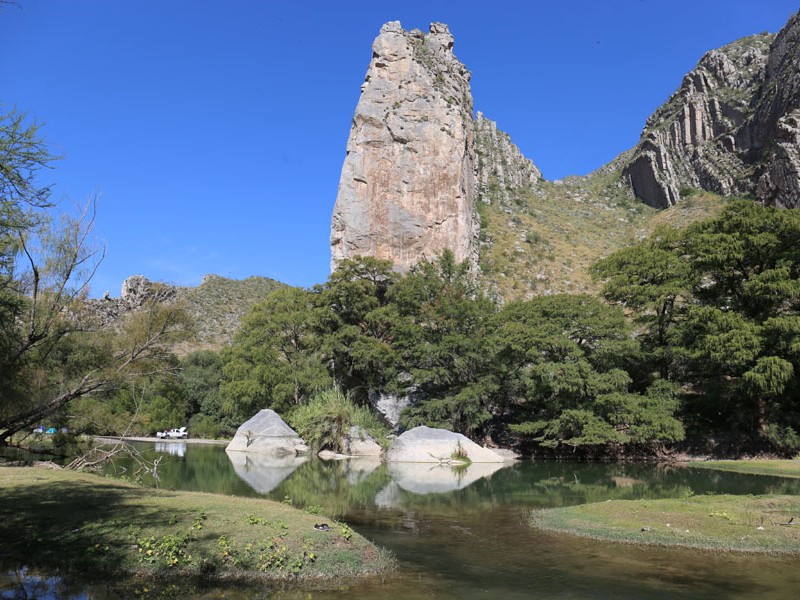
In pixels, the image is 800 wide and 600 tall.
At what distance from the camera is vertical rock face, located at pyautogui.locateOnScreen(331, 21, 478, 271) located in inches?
2516

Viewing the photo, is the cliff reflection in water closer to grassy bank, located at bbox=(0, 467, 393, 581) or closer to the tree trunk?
grassy bank, located at bbox=(0, 467, 393, 581)

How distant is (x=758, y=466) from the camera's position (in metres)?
28.9

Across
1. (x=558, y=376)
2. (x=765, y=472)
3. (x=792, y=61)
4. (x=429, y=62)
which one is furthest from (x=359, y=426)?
(x=792, y=61)

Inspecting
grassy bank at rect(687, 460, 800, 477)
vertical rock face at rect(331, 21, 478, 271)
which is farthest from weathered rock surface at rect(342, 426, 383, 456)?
vertical rock face at rect(331, 21, 478, 271)

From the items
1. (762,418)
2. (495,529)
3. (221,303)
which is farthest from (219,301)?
(495,529)

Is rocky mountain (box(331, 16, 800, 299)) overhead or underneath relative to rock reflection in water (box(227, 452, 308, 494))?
overhead

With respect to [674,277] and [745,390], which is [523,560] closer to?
[745,390]

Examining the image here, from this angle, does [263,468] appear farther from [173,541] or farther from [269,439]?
[173,541]

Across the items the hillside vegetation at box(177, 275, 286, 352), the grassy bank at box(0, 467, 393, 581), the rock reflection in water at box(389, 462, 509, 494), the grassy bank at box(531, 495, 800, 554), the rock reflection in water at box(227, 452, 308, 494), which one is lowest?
the rock reflection in water at box(389, 462, 509, 494)

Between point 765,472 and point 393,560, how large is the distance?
2429 centimetres

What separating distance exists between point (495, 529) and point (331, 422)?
989 inches

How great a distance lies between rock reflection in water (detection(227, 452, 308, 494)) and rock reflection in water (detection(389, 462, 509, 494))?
17.8 ft

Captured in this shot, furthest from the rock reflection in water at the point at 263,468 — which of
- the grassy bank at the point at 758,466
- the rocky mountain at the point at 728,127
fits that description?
the rocky mountain at the point at 728,127

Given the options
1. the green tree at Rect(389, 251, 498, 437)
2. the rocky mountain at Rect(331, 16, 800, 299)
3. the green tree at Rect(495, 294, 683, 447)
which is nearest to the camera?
the green tree at Rect(495, 294, 683, 447)
